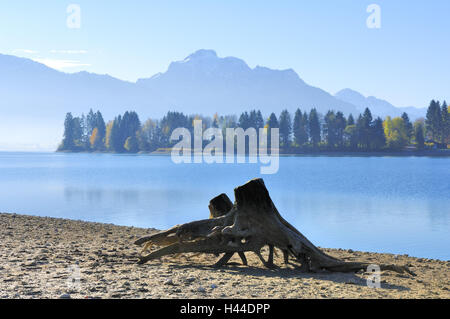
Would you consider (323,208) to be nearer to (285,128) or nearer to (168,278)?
(168,278)

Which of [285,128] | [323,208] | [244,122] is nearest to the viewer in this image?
[323,208]

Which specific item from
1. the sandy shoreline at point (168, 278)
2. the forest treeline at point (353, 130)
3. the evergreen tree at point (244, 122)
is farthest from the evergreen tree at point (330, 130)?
the sandy shoreline at point (168, 278)

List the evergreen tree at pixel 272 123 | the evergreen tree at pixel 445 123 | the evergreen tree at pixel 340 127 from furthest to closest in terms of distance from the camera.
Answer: the evergreen tree at pixel 272 123 < the evergreen tree at pixel 340 127 < the evergreen tree at pixel 445 123

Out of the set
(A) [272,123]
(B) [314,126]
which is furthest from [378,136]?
(A) [272,123]

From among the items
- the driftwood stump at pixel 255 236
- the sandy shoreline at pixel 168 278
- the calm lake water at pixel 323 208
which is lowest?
the calm lake water at pixel 323 208

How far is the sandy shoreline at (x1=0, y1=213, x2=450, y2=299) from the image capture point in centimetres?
764

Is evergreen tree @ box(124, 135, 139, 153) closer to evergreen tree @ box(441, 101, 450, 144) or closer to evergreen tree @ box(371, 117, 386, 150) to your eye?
evergreen tree @ box(371, 117, 386, 150)

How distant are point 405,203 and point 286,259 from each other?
3204 cm

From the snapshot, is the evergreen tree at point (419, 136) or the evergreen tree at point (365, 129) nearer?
the evergreen tree at point (419, 136)

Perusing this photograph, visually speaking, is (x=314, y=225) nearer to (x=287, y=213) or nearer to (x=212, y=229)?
(x=287, y=213)

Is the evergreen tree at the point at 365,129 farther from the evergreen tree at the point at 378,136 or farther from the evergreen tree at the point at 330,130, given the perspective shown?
the evergreen tree at the point at 330,130

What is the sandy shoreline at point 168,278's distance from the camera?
25.1 feet

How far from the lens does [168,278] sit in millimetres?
8719

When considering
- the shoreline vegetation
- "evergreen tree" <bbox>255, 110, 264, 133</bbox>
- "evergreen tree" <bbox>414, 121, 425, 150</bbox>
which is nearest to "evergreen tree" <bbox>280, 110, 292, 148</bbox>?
the shoreline vegetation
